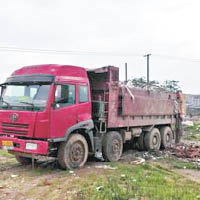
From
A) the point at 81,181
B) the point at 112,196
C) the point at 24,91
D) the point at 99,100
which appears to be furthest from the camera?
the point at 99,100

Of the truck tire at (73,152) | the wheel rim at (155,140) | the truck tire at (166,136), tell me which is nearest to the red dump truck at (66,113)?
the truck tire at (73,152)

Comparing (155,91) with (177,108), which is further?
(177,108)

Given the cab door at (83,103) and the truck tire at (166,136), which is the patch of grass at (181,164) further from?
the cab door at (83,103)

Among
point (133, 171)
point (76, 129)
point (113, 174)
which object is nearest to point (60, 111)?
point (76, 129)

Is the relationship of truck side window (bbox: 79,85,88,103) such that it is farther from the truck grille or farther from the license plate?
the license plate

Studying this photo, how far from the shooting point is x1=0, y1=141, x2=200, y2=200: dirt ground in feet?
16.8

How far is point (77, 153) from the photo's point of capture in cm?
682

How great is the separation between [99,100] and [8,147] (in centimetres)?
289

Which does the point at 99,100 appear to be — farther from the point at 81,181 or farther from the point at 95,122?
the point at 81,181

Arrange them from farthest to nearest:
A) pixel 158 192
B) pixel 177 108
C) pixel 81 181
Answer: pixel 177 108 → pixel 81 181 → pixel 158 192

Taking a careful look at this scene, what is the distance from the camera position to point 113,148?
8109mm

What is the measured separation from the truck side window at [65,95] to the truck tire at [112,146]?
1.95 meters

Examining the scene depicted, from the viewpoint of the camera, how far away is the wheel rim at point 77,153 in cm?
670

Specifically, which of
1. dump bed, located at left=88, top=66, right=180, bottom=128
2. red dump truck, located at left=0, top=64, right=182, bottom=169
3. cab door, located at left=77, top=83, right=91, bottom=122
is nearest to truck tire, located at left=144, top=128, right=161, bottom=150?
dump bed, located at left=88, top=66, right=180, bottom=128
